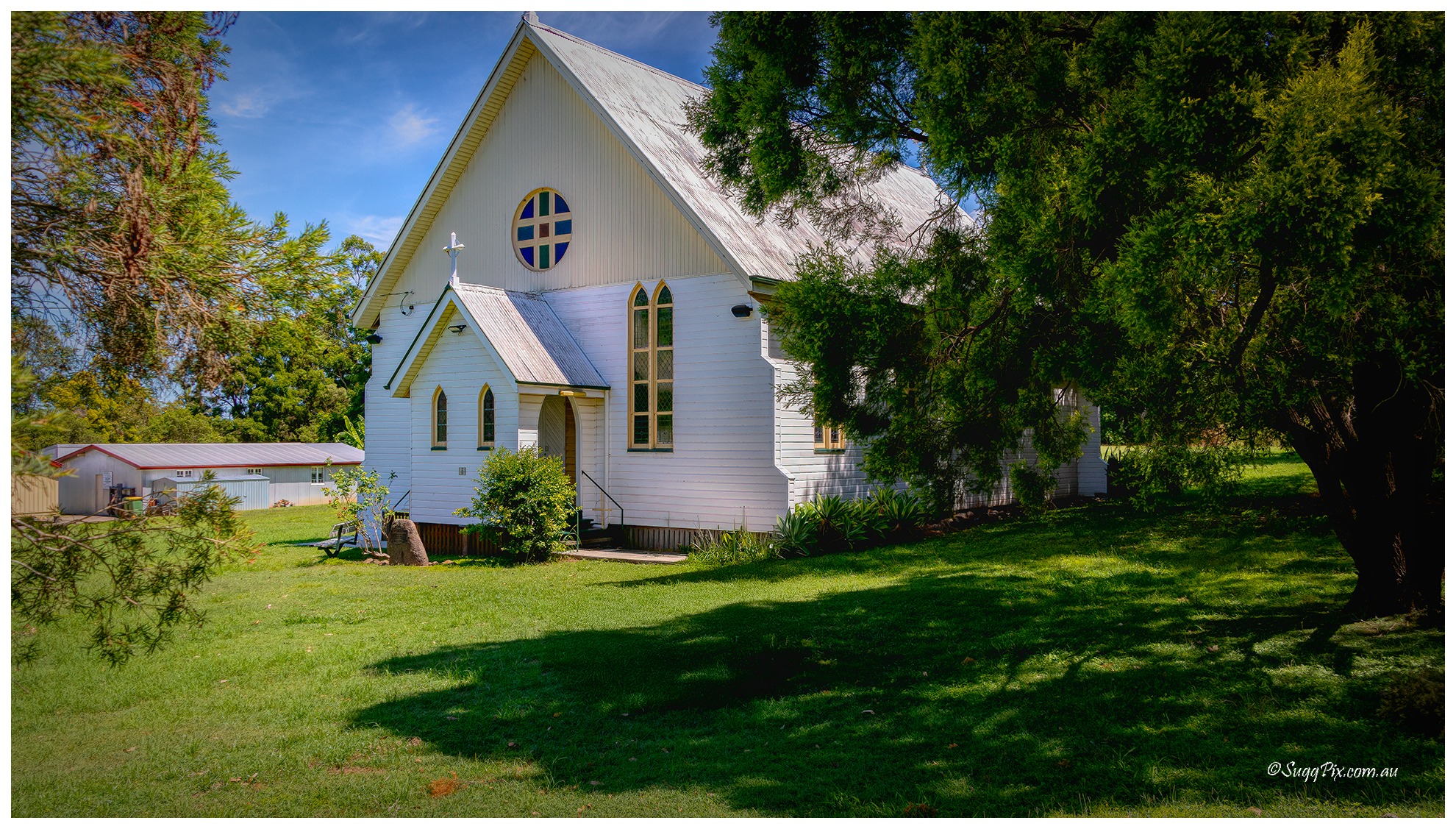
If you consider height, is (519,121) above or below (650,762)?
above

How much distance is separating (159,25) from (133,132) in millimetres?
691

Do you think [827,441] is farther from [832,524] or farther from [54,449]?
[54,449]

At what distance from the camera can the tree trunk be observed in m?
7.90

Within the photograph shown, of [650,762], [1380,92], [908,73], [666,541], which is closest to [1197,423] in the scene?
[1380,92]

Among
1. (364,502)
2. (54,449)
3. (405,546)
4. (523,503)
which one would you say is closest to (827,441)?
(523,503)

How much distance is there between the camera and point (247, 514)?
33.9 meters

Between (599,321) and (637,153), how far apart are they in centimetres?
342

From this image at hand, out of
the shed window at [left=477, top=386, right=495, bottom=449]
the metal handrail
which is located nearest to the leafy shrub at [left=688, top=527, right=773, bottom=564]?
the metal handrail

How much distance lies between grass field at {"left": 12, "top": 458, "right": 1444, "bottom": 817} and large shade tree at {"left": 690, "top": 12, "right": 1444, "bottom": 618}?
6.55ft

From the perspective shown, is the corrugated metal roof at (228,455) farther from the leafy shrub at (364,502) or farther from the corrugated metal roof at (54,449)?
the corrugated metal roof at (54,449)

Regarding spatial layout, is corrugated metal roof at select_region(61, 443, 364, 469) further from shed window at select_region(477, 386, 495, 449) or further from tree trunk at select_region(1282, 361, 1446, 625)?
tree trunk at select_region(1282, 361, 1446, 625)

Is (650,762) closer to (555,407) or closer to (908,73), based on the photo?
(908,73)

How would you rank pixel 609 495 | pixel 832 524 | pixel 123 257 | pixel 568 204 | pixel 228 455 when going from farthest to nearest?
1. pixel 228 455
2. pixel 568 204
3. pixel 609 495
4. pixel 832 524
5. pixel 123 257

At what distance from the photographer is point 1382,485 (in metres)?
8.28
